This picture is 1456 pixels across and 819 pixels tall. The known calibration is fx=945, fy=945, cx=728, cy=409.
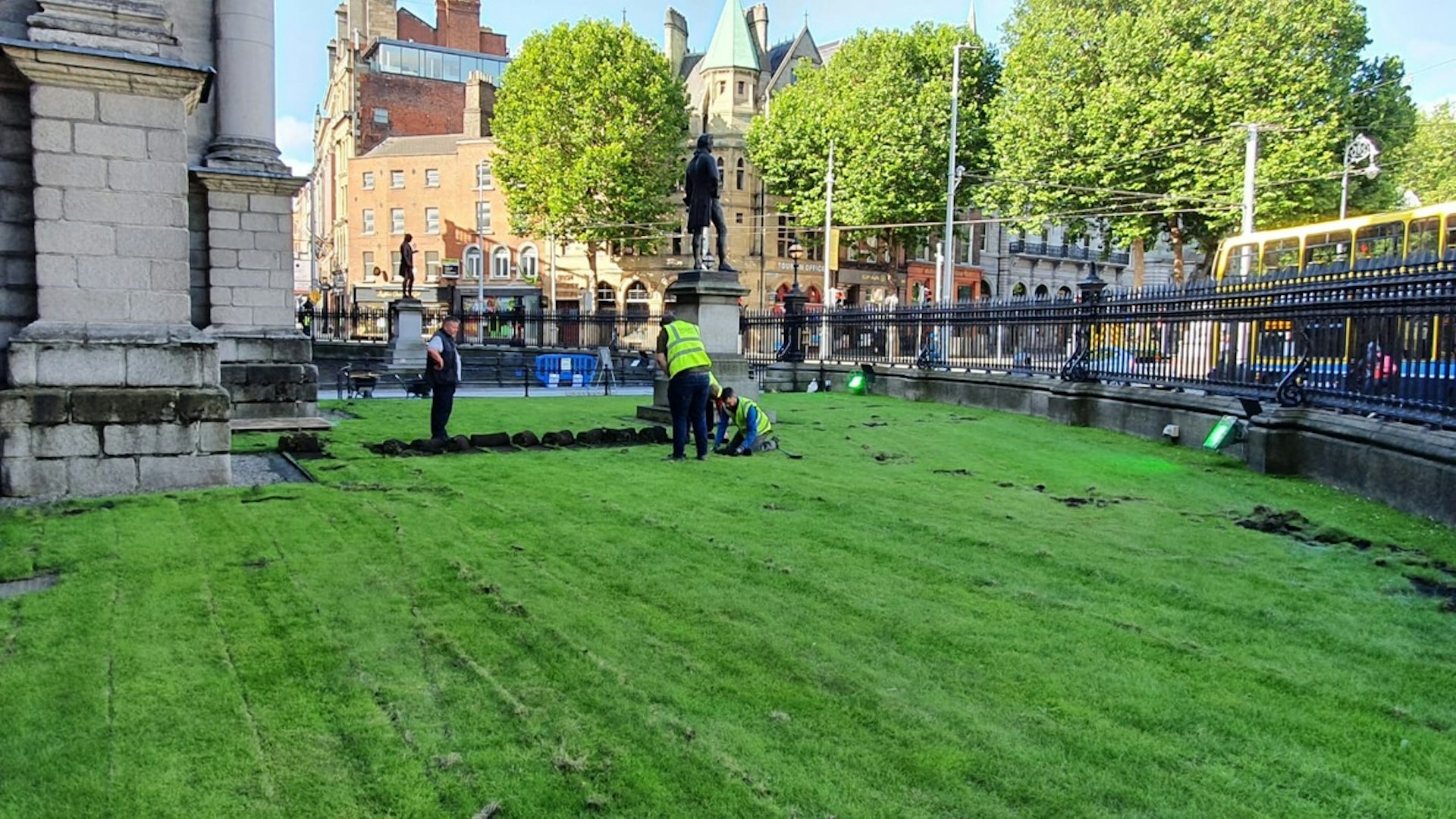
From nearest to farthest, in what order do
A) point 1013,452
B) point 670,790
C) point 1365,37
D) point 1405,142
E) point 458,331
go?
1. point 670,790
2. point 1013,452
3. point 458,331
4. point 1365,37
5. point 1405,142

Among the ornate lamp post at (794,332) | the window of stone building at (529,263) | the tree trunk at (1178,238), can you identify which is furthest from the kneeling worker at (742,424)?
the window of stone building at (529,263)

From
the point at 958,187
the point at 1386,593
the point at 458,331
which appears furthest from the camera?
the point at 958,187

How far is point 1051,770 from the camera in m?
3.16

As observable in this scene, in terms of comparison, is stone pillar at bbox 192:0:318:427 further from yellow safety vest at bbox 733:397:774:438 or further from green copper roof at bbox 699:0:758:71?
green copper roof at bbox 699:0:758:71

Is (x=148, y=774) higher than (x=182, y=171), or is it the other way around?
(x=182, y=171)

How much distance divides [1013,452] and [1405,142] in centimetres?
3429

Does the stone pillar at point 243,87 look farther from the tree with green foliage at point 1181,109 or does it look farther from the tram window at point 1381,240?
the tree with green foliage at point 1181,109

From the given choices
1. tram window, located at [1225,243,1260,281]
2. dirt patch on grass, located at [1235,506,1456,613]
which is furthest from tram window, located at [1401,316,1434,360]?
tram window, located at [1225,243,1260,281]

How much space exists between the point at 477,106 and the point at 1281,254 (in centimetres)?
5098

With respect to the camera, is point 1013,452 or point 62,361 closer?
point 62,361

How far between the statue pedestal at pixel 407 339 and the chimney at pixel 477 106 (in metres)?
38.0

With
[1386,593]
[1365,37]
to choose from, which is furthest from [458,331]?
[1365,37]

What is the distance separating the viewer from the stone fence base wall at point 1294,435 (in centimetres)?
746

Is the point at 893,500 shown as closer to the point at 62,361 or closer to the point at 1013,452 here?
the point at 1013,452
